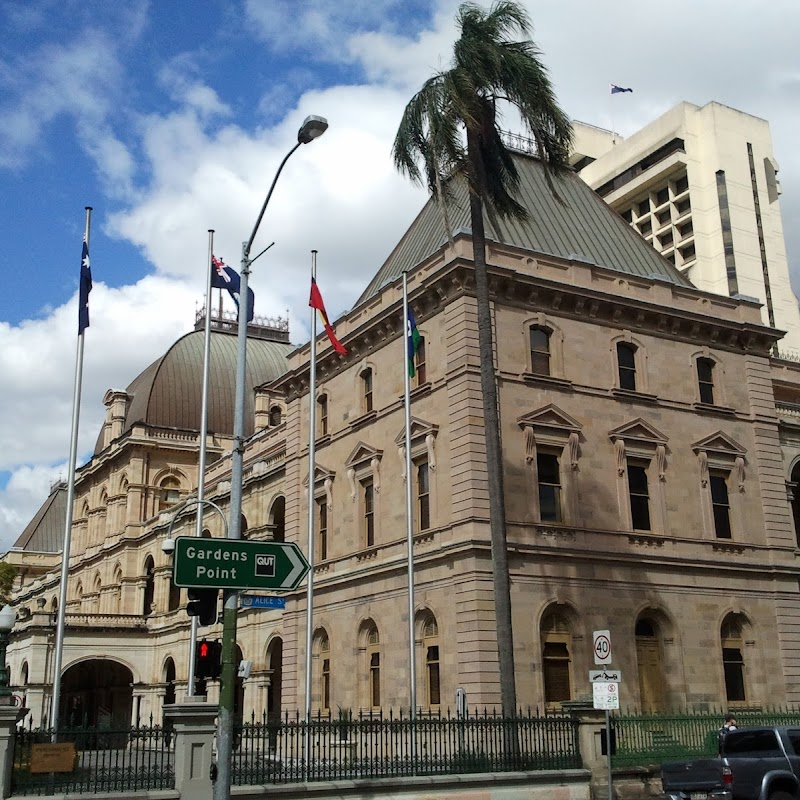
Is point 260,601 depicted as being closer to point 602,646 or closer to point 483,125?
point 602,646

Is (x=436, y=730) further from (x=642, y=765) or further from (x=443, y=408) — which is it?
(x=443, y=408)

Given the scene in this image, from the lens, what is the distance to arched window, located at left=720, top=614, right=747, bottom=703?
112 feet

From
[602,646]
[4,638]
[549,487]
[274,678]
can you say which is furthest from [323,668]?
[602,646]

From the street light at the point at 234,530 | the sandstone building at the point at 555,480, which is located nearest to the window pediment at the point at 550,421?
the sandstone building at the point at 555,480

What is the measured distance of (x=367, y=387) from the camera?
124 ft

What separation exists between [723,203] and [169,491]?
55839 mm

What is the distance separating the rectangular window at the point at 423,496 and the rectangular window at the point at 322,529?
6356mm

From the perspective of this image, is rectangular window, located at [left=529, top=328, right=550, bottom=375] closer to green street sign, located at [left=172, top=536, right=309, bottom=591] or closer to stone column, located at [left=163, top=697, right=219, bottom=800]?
stone column, located at [left=163, top=697, right=219, bottom=800]

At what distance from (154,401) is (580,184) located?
38.0 metres

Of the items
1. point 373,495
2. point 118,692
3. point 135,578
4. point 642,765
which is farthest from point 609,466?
point 118,692

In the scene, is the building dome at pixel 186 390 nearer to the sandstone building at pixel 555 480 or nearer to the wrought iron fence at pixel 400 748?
the sandstone building at pixel 555 480

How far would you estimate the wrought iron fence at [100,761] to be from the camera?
1747cm

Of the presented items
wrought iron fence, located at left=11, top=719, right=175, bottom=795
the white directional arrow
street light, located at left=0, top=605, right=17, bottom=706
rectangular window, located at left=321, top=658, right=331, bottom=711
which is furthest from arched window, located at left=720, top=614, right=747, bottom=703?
the white directional arrow

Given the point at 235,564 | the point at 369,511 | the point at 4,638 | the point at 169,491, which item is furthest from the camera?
the point at 169,491
